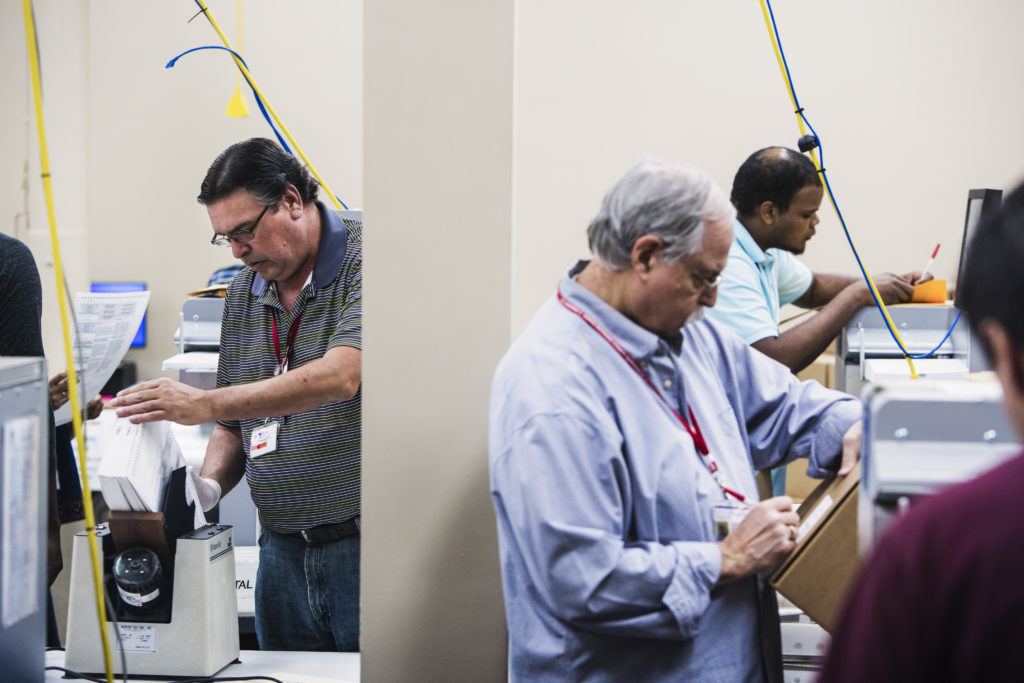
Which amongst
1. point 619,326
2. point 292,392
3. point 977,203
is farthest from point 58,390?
point 977,203

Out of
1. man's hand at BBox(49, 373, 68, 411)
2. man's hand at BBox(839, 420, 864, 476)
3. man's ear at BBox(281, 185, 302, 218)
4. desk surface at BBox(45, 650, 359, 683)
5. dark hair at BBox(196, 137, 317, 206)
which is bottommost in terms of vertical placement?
desk surface at BBox(45, 650, 359, 683)

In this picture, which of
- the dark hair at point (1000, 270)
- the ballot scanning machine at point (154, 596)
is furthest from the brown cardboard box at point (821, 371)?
the dark hair at point (1000, 270)

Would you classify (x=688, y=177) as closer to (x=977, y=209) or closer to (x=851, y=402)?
(x=851, y=402)

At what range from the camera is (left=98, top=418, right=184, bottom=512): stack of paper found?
1.29m

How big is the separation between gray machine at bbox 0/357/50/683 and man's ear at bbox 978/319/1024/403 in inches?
36.9

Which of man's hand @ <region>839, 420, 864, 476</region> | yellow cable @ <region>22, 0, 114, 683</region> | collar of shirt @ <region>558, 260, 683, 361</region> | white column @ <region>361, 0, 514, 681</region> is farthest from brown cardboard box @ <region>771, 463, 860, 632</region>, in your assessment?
yellow cable @ <region>22, 0, 114, 683</region>

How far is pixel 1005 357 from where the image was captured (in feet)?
1.82

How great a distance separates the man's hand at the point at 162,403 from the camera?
1.40 metres

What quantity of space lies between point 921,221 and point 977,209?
1.70m

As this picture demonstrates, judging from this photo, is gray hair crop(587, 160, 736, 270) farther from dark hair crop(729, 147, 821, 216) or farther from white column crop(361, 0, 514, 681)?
dark hair crop(729, 147, 821, 216)

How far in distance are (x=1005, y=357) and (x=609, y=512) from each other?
0.57 meters

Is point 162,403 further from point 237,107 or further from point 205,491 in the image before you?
point 237,107

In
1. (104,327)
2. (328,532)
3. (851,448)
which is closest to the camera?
(851,448)

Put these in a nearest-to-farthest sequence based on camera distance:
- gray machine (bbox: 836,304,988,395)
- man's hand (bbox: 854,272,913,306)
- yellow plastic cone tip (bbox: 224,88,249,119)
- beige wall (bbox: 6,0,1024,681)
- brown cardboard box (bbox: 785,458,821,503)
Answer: gray machine (bbox: 836,304,988,395)
man's hand (bbox: 854,272,913,306)
brown cardboard box (bbox: 785,458,821,503)
beige wall (bbox: 6,0,1024,681)
yellow plastic cone tip (bbox: 224,88,249,119)
